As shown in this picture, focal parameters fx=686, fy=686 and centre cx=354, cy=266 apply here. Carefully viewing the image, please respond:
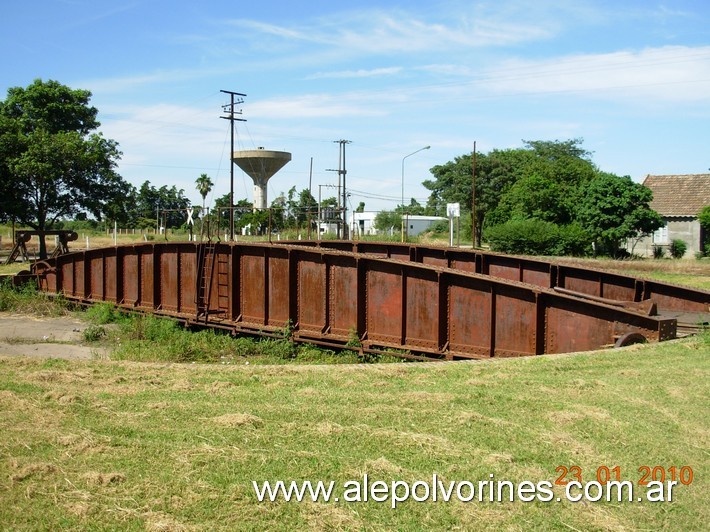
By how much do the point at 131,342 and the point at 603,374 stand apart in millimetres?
11890

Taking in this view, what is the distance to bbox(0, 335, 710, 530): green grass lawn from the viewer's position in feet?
15.9

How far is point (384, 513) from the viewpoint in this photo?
Result: 16.0ft

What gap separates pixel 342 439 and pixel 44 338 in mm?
13795

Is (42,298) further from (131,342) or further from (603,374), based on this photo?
(603,374)

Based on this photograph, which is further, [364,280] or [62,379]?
[364,280]

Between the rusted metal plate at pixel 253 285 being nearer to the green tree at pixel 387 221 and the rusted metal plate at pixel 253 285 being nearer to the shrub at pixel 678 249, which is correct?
the shrub at pixel 678 249

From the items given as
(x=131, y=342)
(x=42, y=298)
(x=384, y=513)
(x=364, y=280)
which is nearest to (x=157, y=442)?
(x=384, y=513)

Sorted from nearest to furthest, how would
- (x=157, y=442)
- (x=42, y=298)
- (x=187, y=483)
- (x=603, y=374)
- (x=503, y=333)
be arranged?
(x=187, y=483), (x=157, y=442), (x=603, y=374), (x=503, y=333), (x=42, y=298)

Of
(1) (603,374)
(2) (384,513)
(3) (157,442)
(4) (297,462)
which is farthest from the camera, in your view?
(1) (603,374)

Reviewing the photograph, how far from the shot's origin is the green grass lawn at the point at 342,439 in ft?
15.9

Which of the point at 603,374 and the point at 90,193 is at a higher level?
the point at 90,193

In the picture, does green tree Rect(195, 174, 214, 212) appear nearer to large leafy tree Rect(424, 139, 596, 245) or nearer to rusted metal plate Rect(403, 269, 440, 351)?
large leafy tree Rect(424, 139, 596, 245)

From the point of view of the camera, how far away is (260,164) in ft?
202

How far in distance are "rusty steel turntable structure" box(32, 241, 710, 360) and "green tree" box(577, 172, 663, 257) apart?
27455mm
